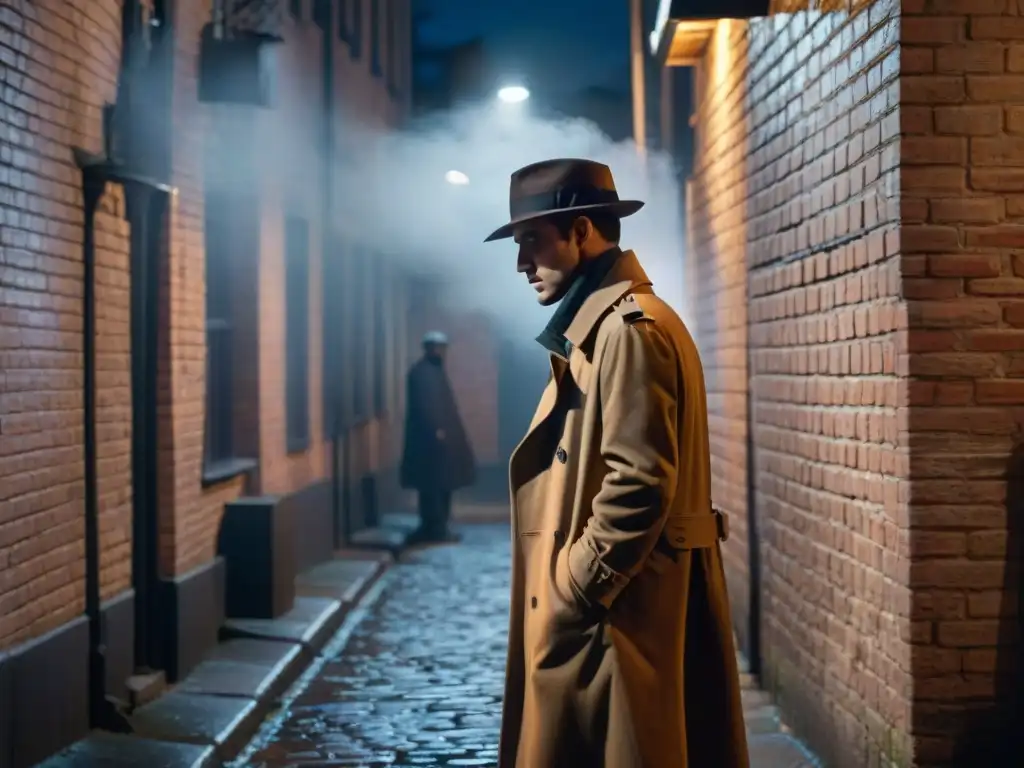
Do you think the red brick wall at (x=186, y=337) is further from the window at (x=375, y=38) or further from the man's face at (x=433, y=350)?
the window at (x=375, y=38)

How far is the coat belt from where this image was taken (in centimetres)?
324

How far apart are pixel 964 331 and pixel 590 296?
1.45 metres

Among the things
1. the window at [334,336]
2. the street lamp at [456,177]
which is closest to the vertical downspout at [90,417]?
the window at [334,336]

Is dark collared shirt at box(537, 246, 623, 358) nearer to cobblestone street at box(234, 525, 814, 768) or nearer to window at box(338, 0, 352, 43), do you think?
cobblestone street at box(234, 525, 814, 768)

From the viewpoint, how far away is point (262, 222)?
9.48 m

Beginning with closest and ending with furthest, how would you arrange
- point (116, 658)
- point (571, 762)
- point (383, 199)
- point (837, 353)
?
point (571, 762)
point (837, 353)
point (116, 658)
point (383, 199)

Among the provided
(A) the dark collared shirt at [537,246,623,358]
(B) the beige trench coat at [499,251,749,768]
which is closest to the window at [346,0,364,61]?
(A) the dark collared shirt at [537,246,623,358]

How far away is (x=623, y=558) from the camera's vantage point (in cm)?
309

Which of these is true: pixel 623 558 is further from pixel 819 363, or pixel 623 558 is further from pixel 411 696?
pixel 411 696

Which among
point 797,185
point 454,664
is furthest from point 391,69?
point 797,185

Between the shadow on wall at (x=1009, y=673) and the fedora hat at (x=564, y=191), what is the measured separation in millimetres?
1728

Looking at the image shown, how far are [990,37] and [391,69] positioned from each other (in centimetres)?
1504

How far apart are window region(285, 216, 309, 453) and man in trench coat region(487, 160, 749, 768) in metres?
8.07

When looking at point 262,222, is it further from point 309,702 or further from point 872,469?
point 872,469
